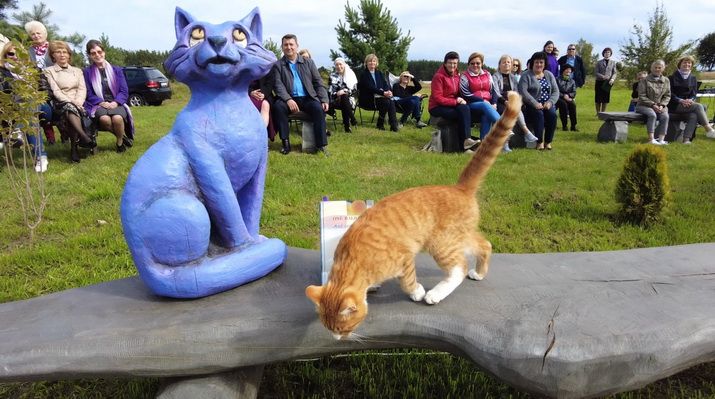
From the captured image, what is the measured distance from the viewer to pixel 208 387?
73.3 inches

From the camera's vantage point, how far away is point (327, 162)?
6574 millimetres

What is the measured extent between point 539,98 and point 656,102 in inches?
92.0

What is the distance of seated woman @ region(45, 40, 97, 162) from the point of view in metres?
6.32

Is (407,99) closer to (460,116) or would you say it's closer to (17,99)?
(460,116)

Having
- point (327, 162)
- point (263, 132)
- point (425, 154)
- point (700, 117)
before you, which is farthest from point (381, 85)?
point (263, 132)

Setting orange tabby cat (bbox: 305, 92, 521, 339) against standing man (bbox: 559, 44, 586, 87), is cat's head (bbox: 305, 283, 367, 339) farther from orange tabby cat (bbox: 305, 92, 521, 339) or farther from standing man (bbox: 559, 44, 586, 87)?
standing man (bbox: 559, 44, 586, 87)

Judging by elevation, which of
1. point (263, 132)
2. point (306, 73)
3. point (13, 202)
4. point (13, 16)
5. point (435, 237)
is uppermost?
point (13, 16)

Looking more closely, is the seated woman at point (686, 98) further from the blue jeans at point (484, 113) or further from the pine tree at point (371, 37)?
the pine tree at point (371, 37)

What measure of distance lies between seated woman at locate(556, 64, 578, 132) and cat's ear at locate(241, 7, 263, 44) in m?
8.93

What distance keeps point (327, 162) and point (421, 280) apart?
4522mm

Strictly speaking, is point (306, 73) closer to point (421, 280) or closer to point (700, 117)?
point (421, 280)

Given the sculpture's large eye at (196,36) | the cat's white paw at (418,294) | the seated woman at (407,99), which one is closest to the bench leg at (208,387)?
the cat's white paw at (418,294)

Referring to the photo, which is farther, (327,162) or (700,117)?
(700,117)

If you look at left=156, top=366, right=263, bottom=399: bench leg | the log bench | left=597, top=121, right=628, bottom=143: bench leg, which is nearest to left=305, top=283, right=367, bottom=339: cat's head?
the log bench
